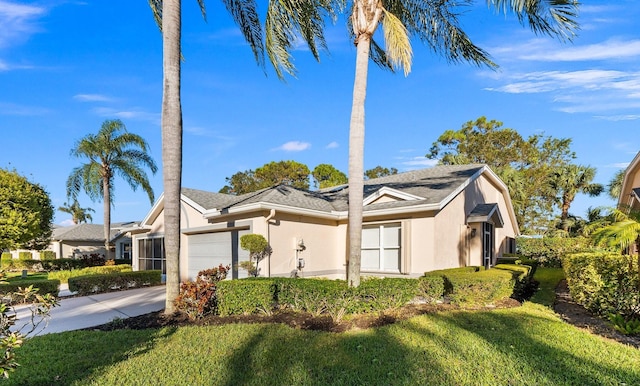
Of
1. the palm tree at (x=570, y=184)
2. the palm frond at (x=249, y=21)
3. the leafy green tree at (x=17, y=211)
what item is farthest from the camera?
the palm tree at (x=570, y=184)

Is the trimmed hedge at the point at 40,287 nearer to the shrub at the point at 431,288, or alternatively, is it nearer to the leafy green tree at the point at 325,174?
the shrub at the point at 431,288

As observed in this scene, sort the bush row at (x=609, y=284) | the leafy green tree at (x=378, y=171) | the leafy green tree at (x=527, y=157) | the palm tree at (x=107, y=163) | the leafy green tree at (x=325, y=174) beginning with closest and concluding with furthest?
1. the bush row at (x=609, y=284)
2. the palm tree at (x=107, y=163)
3. the leafy green tree at (x=527, y=157)
4. the leafy green tree at (x=325, y=174)
5. the leafy green tree at (x=378, y=171)

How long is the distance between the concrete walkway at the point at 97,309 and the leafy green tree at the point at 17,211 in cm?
506

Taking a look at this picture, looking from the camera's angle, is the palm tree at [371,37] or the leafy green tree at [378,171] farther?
the leafy green tree at [378,171]

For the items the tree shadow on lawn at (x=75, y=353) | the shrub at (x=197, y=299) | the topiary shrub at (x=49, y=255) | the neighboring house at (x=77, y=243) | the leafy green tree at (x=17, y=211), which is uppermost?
the leafy green tree at (x=17, y=211)

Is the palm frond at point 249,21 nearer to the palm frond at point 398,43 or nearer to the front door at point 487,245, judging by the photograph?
the palm frond at point 398,43

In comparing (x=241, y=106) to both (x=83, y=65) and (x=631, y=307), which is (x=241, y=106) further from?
(x=631, y=307)

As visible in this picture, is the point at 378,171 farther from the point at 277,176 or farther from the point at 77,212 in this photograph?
the point at 77,212

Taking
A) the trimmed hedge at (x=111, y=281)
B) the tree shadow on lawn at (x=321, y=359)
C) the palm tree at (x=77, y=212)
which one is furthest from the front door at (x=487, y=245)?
the palm tree at (x=77, y=212)

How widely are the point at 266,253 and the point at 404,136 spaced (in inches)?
428

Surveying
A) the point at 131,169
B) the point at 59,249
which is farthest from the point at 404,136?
the point at 59,249

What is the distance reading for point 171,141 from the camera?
28.4 feet

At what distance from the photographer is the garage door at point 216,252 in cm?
1341

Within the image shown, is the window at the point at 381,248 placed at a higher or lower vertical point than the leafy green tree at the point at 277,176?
lower
